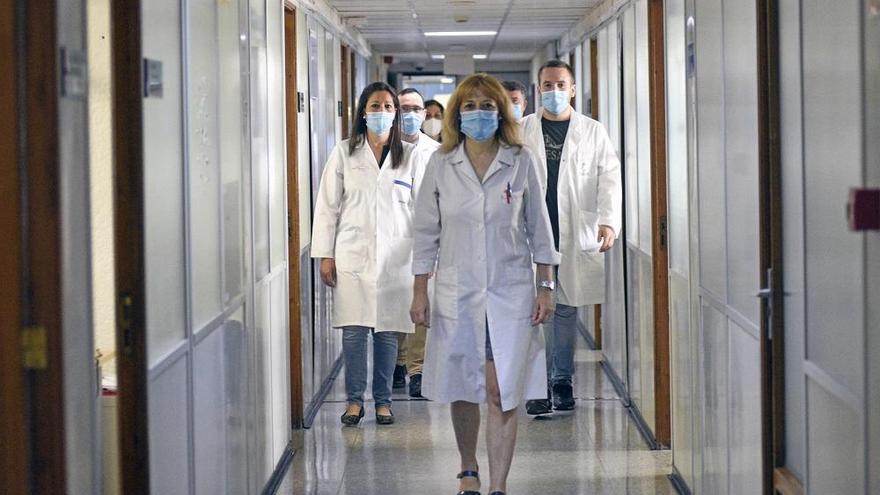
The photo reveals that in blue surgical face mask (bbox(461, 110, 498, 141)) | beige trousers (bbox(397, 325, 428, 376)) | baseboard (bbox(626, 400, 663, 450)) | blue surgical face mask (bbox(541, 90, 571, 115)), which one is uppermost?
blue surgical face mask (bbox(541, 90, 571, 115))

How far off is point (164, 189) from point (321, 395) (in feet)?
13.5

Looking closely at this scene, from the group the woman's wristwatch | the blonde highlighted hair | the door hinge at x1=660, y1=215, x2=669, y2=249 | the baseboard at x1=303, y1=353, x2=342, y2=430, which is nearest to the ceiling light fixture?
the baseboard at x1=303, y1=353, x2=342, y2=430

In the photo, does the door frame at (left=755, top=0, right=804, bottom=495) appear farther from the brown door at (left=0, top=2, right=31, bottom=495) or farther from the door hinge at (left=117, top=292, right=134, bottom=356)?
the brown door at (left=0, top=2, right=31, bottom=495)

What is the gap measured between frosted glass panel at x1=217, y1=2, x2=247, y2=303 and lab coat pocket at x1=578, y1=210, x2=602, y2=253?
2.53 metres

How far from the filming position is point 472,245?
4719mm

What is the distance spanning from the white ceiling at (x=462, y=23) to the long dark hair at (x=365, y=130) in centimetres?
235

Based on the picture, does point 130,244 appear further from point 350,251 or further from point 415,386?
point 415,386

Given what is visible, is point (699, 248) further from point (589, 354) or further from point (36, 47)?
point (589, 354)

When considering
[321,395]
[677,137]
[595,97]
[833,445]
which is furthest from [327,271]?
[833,445]

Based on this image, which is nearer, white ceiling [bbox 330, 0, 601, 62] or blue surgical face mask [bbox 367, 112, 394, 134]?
blue surgical face mask [bbox 367, 112, 394, 134]

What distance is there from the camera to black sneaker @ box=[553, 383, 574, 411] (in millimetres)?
6758

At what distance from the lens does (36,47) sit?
98.5 inches

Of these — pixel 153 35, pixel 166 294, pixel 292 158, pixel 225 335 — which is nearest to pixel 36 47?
pixel 153 35

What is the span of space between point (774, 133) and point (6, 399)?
1.99 m
